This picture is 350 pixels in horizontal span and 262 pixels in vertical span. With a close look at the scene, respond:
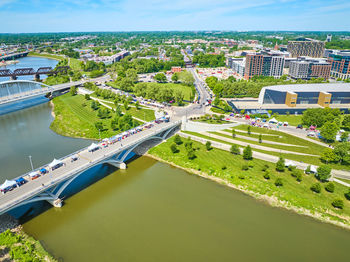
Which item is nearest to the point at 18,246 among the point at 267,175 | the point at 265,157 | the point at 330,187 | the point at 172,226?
the point at 172,226

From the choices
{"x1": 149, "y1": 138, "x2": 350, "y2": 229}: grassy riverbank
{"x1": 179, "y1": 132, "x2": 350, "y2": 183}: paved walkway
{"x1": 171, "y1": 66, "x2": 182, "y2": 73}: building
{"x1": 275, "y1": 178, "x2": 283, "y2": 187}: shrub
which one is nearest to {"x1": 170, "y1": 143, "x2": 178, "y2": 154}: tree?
{"x1": 149, "y1": 138, "x2": 350, "y2": 229}: grassy riverbank

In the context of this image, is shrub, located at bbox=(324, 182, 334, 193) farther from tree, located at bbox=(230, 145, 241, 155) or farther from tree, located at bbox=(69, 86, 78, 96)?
tree, located at bbox=(69, 86, 78, 96)

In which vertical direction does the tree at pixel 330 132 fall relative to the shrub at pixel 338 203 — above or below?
above

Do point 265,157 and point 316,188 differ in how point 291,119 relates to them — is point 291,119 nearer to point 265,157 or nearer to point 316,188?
point 265,157

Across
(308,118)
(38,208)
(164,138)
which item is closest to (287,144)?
(308,118)

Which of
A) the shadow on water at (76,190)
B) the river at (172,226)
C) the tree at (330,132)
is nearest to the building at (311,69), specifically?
the tree at (330,132)

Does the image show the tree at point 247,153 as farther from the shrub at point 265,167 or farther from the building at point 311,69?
the building at point 311,69
